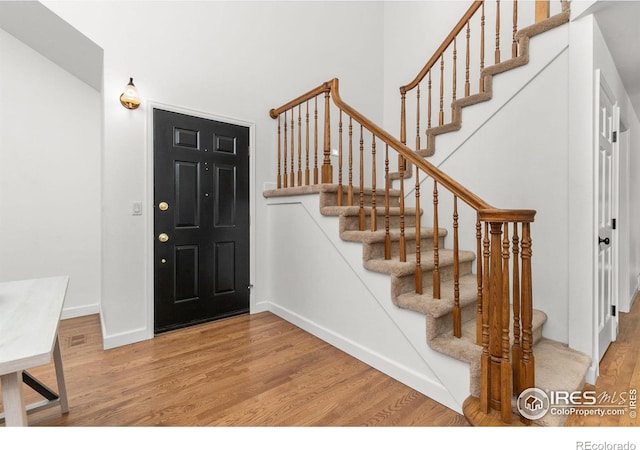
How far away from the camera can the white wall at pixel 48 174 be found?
2.76m

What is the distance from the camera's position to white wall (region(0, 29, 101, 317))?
9.05ft

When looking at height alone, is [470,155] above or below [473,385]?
above

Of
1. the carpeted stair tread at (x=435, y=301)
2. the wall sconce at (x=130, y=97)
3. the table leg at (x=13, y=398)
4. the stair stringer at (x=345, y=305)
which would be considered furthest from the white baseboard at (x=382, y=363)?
the wall sconce at (x=130, y=97)

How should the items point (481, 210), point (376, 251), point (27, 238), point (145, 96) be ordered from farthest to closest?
1. point (27, 238)
2. point (145, 96)
3. point (376, 251)
4. point (481, 210)

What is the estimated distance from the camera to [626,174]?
327 cm

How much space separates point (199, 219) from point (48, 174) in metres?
1.57

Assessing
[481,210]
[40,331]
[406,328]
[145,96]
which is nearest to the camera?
[40,331]

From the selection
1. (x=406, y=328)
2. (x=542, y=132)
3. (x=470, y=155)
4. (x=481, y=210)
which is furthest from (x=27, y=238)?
(x=542, y=132)

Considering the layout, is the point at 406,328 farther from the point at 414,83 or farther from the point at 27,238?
the point at 27,238

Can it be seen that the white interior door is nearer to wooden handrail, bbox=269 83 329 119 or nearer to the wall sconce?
wooden handrail, bbox=269 83 329 119

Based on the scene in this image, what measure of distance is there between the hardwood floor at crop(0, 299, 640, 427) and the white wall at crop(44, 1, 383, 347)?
433 millimetres

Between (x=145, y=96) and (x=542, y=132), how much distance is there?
315cm

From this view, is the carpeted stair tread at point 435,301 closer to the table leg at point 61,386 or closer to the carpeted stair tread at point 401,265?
the carpeted stair tread at point 401,265

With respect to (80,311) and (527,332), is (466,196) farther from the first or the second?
(80,311)
